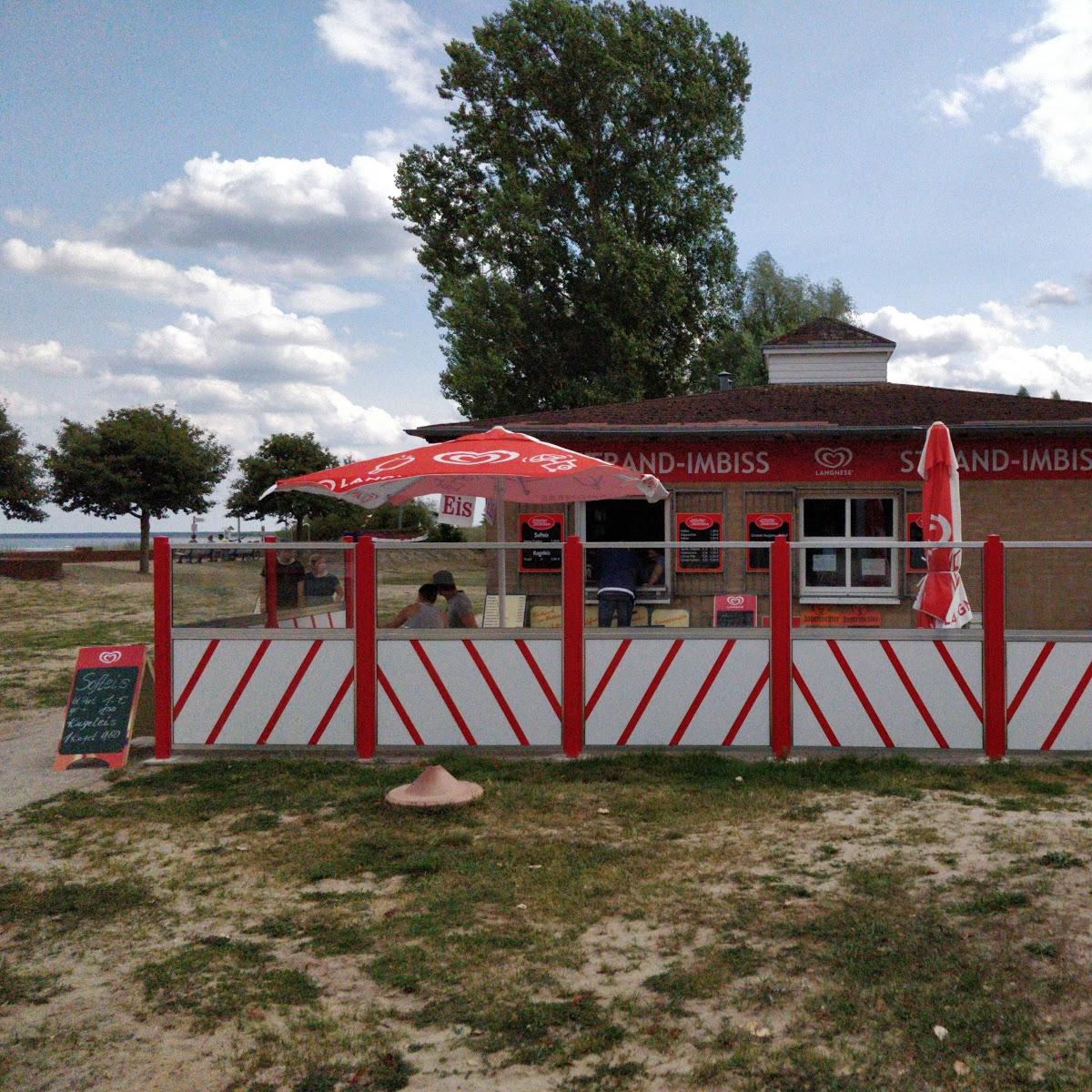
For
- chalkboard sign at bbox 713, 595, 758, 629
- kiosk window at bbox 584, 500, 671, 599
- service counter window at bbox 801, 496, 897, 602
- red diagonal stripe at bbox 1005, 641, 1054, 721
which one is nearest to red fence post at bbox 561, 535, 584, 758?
chalkboard sign at bbox 713, 595, 758, 629

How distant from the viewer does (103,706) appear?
8750mm

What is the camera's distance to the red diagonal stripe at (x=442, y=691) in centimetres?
832

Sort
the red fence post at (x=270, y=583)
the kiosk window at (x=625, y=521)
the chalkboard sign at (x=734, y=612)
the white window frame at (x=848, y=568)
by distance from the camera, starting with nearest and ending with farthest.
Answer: the red fence post at (x=270, y=583) < the chalkboard sign at (x=734, y=612) < the white window frame at (x=848, y=568) < the kiosk window at (x=625, y=521)

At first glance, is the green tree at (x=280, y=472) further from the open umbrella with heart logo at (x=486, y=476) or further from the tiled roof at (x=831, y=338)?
the open umbrella with heart logo at (x=486, y=476)

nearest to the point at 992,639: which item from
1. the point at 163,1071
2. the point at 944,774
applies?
the point at 944,774

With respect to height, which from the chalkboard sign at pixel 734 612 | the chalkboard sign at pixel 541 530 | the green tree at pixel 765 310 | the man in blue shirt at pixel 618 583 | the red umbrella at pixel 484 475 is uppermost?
the green tree at pixel 765 310

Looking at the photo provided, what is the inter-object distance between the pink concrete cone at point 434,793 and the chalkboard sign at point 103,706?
2833mm

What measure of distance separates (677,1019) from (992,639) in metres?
5.26

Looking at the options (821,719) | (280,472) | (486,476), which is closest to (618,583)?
(486,476)

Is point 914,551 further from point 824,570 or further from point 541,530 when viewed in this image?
point 541,530

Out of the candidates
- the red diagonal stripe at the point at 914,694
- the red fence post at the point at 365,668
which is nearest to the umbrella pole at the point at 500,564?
the red fence post at the point at 365,668

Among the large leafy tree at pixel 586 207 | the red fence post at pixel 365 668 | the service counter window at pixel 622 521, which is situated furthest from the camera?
the large leafy tree at pixel 586 207

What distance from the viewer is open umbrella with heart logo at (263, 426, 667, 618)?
884 cm

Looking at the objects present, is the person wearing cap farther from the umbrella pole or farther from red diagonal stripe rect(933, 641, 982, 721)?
red diagonal stripe rect(933, 641, 982, 721)
